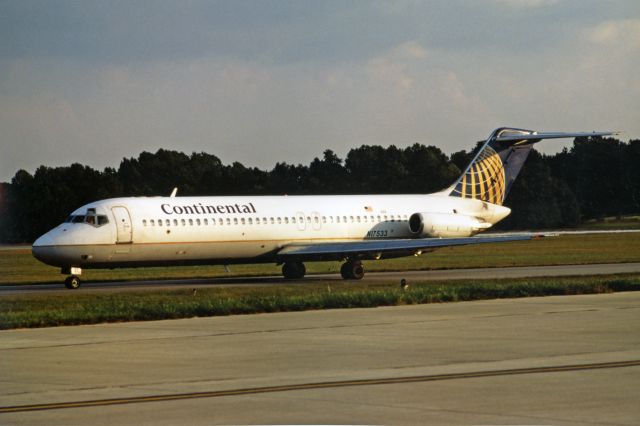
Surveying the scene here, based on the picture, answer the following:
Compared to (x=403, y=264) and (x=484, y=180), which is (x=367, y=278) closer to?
(x=484, y=180)

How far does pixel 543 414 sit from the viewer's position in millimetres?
12398

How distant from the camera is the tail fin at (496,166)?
176ft

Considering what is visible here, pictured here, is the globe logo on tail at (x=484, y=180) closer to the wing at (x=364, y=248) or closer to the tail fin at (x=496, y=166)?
the tail fin at (x=496, y=166)

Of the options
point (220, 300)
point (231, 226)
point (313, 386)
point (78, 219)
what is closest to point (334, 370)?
point (313, 386)

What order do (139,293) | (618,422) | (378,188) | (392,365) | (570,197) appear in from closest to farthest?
(618,422)
(392,365)
(139,293)
(378,188)
(570,197)

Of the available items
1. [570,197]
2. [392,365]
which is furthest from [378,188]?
[392,365]

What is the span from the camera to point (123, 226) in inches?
1615

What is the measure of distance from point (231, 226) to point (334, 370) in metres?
27.7

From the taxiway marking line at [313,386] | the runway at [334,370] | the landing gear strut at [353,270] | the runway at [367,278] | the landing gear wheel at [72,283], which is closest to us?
the runway at [334,370]

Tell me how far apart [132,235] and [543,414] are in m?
30.2

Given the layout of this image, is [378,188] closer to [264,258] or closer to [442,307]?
[264,258]

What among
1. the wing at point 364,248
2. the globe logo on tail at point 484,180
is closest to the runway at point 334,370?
the wing at point 364,248

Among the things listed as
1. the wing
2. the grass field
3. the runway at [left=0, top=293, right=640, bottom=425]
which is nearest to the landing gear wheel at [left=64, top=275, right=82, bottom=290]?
the grass field

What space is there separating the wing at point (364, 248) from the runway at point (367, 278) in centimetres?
98
